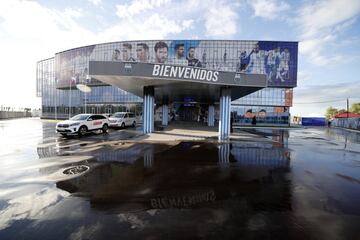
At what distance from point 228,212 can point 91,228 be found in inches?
105

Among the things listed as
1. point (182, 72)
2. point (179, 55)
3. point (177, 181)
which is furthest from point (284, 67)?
point (177, 181)

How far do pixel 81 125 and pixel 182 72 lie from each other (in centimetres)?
959

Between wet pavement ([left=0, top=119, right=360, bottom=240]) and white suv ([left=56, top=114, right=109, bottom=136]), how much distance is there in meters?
7.36

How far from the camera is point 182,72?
45.9 feet

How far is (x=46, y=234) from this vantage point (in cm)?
330

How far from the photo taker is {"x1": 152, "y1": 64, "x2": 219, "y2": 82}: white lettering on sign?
13.7 m

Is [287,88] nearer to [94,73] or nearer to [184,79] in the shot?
[184,79]

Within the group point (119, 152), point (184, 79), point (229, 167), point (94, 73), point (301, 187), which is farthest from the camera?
point (184, 79)

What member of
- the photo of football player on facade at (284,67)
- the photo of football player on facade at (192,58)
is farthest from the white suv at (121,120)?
the photo of football player on facade at (284,67)

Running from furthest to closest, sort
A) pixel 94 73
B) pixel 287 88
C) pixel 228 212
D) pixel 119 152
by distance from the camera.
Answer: pixel 287 88 < pixel 94 73 < pixel 119 152 < pixel 228 212

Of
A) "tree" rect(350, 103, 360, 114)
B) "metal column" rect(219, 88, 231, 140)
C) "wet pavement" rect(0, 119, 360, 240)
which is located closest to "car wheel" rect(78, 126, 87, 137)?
"wet pavement" rect(0, 119, 360, 240)

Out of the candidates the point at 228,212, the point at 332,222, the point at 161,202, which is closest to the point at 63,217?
the point at 161,202

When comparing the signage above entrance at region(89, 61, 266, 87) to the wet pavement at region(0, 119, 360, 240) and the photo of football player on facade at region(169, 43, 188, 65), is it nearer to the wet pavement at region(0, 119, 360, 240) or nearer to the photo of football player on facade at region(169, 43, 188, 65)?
the wet pavement at region(0, 119, 360, 240)

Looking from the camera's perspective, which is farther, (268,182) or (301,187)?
(268,182)
